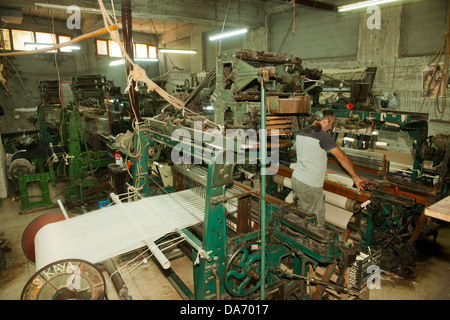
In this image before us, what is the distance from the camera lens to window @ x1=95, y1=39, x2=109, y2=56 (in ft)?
47.2

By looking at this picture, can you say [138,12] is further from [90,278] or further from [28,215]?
[90,278]

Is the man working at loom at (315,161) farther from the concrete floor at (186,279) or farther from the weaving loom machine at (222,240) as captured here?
the concrete floor at (186,279)

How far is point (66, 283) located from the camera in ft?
6.28

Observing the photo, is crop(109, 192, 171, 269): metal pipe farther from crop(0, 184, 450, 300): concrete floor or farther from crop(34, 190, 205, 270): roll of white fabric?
crop(0, 184, 450, 300): concrete floor

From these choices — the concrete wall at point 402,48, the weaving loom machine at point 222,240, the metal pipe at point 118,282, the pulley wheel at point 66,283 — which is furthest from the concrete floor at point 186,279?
the concrete wall at point 402,48

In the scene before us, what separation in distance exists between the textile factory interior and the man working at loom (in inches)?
0.7

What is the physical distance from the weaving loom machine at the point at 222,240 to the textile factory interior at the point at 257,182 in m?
0.02

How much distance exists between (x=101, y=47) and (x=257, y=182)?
13.6 metres

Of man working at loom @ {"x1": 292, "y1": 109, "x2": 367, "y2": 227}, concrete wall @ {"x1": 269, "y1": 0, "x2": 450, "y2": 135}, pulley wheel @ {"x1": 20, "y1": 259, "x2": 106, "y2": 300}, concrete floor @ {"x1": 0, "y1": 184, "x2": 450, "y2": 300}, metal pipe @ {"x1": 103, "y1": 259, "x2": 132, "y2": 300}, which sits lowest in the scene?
concrete floor @ {"x1": 0, "y1": 184, "x2": 450, "y2": 300}

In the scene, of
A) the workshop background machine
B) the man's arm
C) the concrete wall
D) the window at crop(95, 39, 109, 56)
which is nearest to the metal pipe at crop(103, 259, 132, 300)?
the man's arm

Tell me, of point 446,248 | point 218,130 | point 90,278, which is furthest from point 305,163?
point 446,248

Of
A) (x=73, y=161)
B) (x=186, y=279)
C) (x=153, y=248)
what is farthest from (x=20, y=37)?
(x=153, y=248)

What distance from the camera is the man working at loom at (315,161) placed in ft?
11.3

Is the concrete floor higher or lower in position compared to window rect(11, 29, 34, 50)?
lower
